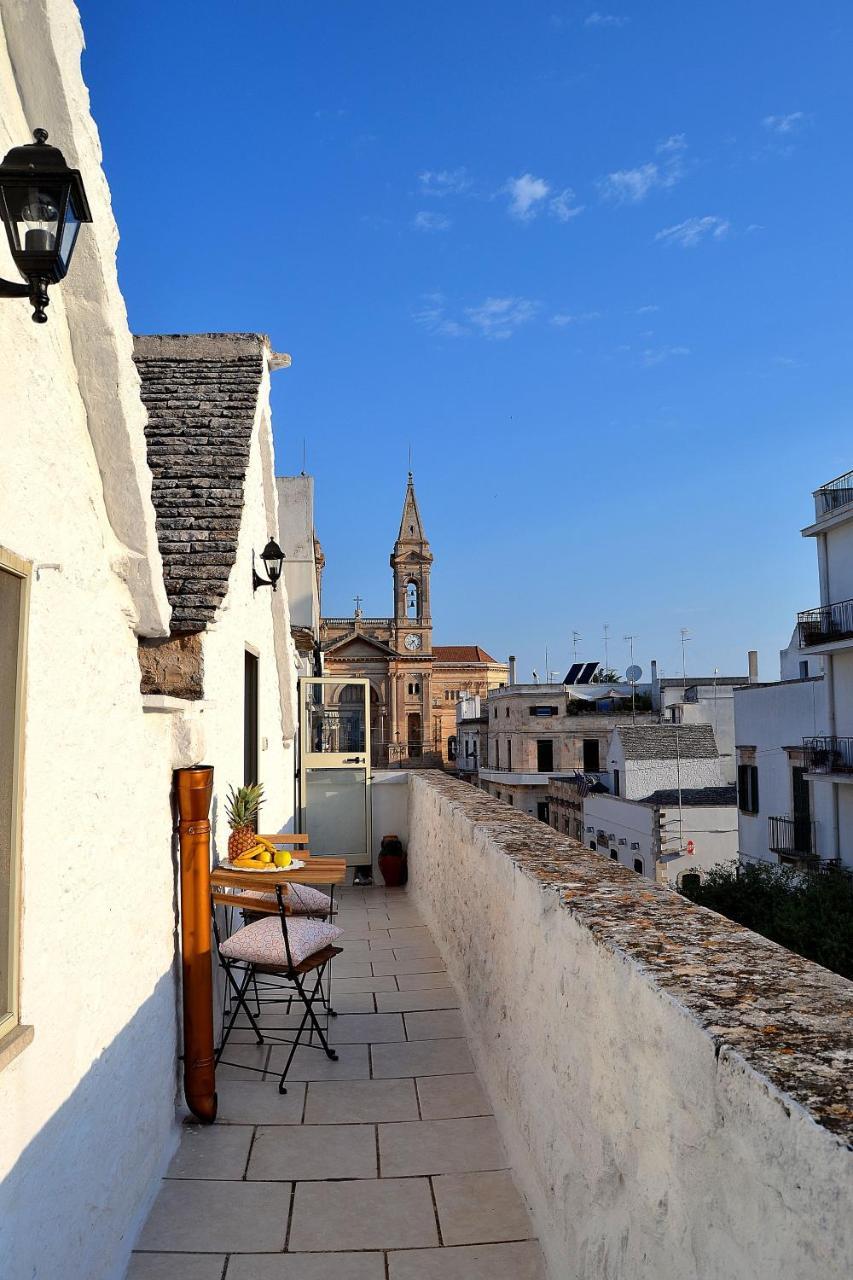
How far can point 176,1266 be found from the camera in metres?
3.09

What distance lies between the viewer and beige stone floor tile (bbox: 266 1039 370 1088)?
471cm

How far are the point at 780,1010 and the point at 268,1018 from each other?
4.28 m

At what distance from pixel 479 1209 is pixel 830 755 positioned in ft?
71.2

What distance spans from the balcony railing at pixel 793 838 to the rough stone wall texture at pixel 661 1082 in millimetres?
22352

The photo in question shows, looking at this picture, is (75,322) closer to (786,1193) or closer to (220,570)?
(220,570)

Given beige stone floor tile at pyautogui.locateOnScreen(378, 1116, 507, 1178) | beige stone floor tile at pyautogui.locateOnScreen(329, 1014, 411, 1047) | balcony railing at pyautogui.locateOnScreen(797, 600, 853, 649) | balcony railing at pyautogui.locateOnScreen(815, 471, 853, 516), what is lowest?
beige stone floor tile at pyautogui.locateOnScreen(378, 1116, 507, 1178)

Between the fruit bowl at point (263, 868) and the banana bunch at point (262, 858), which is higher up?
the banana bunch at point (262, 858)

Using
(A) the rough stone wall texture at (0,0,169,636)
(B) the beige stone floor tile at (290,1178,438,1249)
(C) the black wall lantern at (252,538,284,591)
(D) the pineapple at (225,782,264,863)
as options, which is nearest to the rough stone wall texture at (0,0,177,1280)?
(A) the rough stone wall texture at (0,0,169,636)

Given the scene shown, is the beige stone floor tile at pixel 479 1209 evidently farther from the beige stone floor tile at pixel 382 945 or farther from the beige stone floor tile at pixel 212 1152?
the beige stone floor tile at pixel 382 945

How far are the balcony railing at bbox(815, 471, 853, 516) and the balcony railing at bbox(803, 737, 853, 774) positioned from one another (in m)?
5.70

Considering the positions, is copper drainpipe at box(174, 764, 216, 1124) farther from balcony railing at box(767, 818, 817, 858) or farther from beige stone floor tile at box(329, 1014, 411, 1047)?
balcony railing at box(767, 818, 817, 858)

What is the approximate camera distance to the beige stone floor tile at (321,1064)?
15.4ft

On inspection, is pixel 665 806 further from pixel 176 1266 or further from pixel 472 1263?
pixel 176 1266

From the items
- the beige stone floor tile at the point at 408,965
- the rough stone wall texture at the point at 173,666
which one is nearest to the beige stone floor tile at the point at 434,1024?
the beige stone floor tile at the point at 408,965
